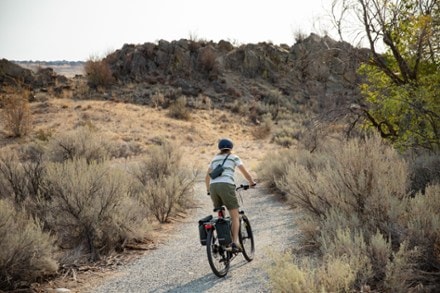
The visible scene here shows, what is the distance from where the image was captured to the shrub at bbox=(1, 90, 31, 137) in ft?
77.5

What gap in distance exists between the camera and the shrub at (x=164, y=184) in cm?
980

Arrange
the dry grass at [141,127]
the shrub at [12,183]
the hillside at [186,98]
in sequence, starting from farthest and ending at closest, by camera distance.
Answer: the hillside at [186,98], the dry grass at [141,127], the shrub at [12,183]

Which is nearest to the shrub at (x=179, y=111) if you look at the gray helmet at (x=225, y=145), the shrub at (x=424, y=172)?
the shrub at (x=424, y=172)

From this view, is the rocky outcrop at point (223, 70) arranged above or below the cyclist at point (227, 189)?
above

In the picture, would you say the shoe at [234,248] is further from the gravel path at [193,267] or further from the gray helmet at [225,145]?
the gray helmet at [225,145]

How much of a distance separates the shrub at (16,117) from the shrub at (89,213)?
59.5 ft

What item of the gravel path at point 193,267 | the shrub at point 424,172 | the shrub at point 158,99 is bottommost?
the gravel path at point 193,267

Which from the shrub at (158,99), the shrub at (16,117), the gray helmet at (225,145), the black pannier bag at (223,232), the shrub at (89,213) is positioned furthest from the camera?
the shrub at (158,99)

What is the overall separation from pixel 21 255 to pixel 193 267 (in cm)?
250

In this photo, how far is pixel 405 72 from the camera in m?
10.7

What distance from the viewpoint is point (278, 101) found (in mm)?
39250

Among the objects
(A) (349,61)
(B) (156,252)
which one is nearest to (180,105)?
(A) (349,61)

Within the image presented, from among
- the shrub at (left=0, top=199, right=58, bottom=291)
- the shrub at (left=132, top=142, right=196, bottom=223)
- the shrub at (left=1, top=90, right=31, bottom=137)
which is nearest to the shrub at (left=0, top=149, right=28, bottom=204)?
the shrub at (left=132, top=142, right=196, bottom=223)

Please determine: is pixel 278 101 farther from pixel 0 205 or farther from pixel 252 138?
pixel 0 205
